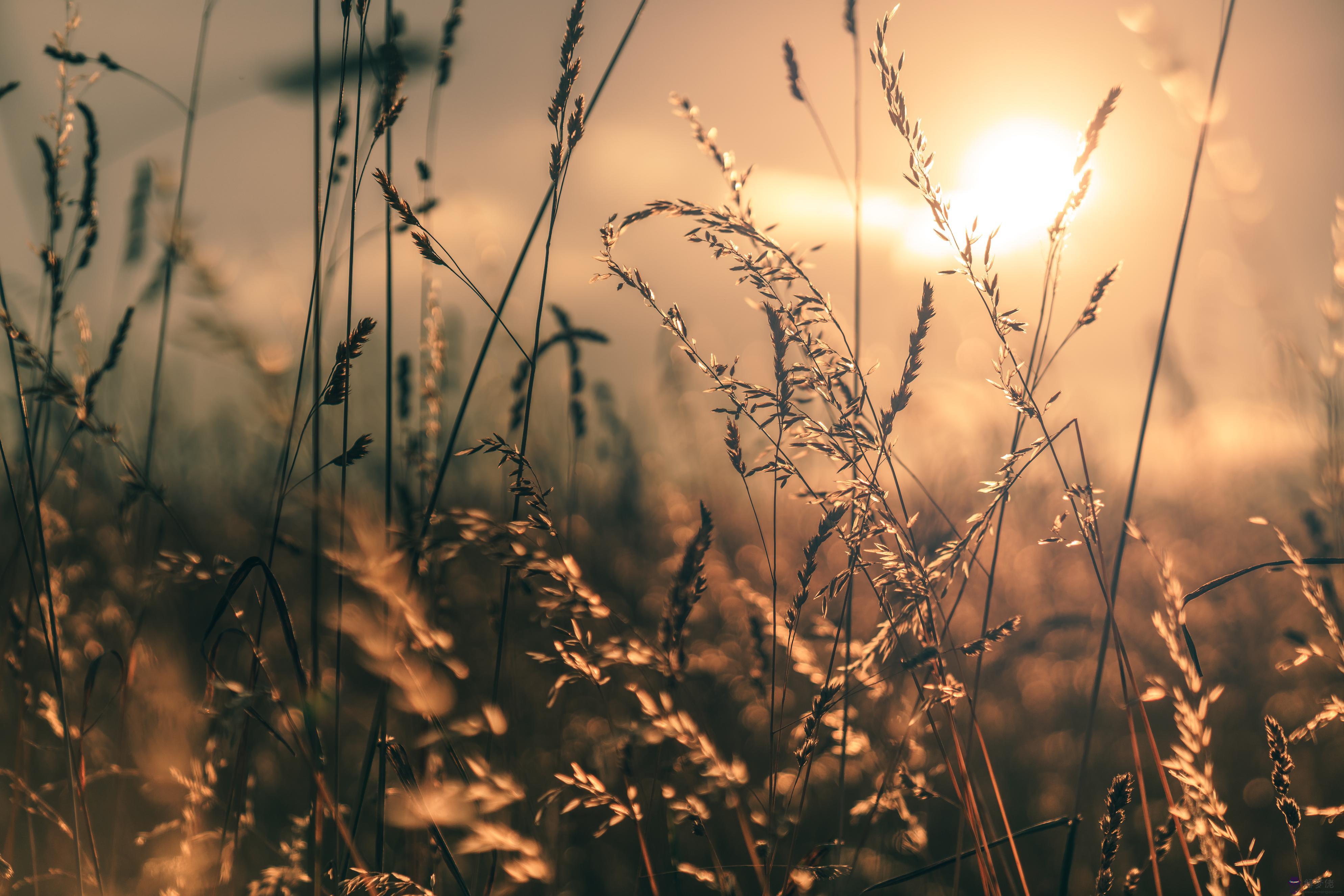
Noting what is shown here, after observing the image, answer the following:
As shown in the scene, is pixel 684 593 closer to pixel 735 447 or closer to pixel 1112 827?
pixel 735 447

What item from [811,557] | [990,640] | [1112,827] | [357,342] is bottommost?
[1112,827]

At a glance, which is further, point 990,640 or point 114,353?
point 114,353

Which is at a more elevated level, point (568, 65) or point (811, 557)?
point (568, 65)

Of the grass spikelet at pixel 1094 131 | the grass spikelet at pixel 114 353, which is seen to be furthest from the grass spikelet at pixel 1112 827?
the grass spikelet at pixel 114 353

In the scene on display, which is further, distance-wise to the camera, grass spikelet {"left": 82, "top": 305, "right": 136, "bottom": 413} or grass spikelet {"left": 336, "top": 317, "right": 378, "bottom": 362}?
grass spikelet {"left": 82, "top": 305, "right": 136, "bottom": 413}

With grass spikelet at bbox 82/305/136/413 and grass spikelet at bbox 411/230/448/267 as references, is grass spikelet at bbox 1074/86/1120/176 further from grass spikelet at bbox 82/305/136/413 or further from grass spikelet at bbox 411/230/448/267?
grass spikelet at bbox 82/305/136/413

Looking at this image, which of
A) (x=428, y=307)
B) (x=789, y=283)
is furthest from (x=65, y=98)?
(x=789, y=283)

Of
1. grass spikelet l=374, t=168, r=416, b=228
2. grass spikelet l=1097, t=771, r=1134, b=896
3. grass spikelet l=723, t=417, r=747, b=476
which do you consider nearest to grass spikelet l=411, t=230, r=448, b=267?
grass spikelet l=374, t=168, r=416, b=228

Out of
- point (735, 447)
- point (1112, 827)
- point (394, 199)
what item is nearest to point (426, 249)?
point (394, 199)

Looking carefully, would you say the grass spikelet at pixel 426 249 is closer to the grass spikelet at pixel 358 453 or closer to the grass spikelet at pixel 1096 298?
the grass spikelet at pixel 358 453

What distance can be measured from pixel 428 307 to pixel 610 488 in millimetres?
2087

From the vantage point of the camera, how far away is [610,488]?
3.43 meters

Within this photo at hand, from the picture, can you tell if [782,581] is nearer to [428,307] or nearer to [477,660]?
[477,660]

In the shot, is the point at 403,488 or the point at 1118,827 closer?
the point at 1118,827
